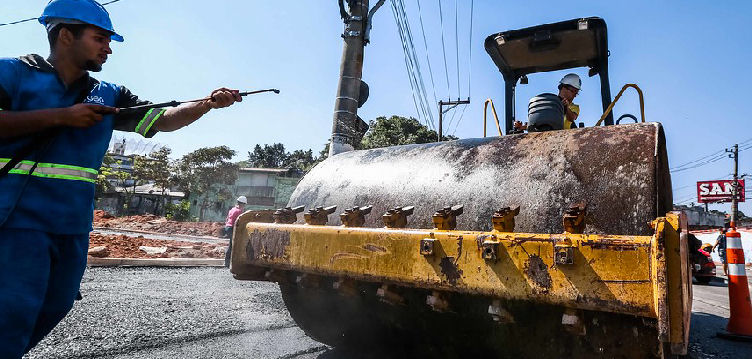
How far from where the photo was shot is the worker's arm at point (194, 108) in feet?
6.05

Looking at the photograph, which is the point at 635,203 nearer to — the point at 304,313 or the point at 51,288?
the point at 304,313

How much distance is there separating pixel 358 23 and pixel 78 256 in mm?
10117

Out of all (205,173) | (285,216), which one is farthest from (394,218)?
(205,173)

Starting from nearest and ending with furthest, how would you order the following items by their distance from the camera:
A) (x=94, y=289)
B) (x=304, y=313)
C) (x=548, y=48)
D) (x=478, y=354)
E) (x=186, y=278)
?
(x=478, y=354), (x=304, y=313), (x=548, y=48), (x=94, y=289), (x=186, y=278)

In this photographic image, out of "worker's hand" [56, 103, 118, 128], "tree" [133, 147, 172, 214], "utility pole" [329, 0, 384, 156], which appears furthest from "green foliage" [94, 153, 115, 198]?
"worker's hand" [56, 103, 118, 128]

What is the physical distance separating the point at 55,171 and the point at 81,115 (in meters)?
0.21

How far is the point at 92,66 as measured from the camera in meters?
1.67

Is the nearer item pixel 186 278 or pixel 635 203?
pixel 635 203

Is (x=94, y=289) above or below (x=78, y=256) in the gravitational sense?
below

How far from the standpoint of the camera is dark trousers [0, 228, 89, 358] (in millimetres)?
1350

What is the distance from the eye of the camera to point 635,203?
1.66 meters

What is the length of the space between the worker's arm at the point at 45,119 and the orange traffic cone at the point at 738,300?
4.73m

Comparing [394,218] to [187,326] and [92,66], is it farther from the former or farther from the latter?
[187,326]

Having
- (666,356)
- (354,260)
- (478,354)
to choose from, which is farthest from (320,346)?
(666,356)
